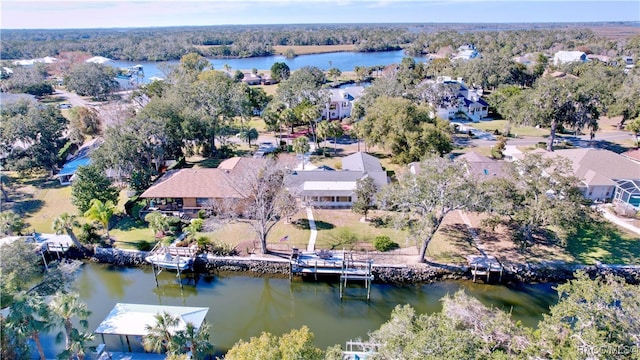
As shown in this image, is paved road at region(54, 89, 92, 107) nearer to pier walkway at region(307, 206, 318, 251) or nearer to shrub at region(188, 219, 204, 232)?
shrub at region(188, 219, 204, 232)

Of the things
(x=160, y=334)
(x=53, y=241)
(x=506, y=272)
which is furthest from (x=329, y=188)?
(x=53, y=241)

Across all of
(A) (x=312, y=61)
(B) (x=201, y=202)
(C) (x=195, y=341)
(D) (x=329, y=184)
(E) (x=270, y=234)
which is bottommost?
(E) (x=270, y=234)

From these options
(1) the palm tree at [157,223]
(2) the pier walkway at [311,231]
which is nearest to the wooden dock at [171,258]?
(1) the palm tree at [157,223]

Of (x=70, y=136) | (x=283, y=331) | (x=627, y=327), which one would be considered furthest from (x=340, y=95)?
(x=627, y=327)

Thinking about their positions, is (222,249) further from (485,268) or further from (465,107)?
(465,107)

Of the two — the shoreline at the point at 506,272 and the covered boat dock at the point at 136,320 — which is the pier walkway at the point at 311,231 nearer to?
the shoreline at the point at 506,272

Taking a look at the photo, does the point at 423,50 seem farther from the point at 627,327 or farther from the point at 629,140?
the point at 627,327
